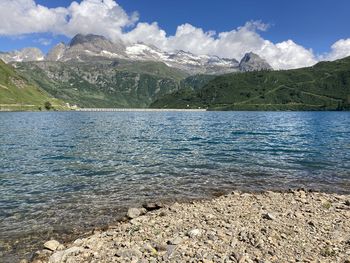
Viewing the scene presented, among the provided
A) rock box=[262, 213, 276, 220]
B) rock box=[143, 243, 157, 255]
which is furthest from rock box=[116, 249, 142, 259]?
rock box=[262, 213, 276, 220]

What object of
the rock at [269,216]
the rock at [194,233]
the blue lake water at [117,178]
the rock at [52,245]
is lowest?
the blue lake water at [117,178]

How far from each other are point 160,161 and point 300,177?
2082 cm

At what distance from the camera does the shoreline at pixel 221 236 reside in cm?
1792

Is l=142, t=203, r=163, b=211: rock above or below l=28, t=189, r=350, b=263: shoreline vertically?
below

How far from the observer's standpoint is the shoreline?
17922mm

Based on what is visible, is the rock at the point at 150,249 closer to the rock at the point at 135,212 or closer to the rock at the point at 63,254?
the rock at the point at 63,254

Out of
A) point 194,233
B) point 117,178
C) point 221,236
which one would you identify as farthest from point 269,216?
point 117,178

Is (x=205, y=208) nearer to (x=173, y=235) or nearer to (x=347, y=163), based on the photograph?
(x=173, y=235)

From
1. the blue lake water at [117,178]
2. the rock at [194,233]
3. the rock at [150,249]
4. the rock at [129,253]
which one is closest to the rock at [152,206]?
the blue lake water at [117,178]

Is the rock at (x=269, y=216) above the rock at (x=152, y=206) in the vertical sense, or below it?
above

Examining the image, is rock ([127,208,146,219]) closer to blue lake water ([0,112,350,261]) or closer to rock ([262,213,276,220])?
blue lake water ([0,112,350,261])

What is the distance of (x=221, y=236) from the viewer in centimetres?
2016

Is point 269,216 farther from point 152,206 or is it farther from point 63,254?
point 63,254

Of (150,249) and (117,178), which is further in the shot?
(117,178)
